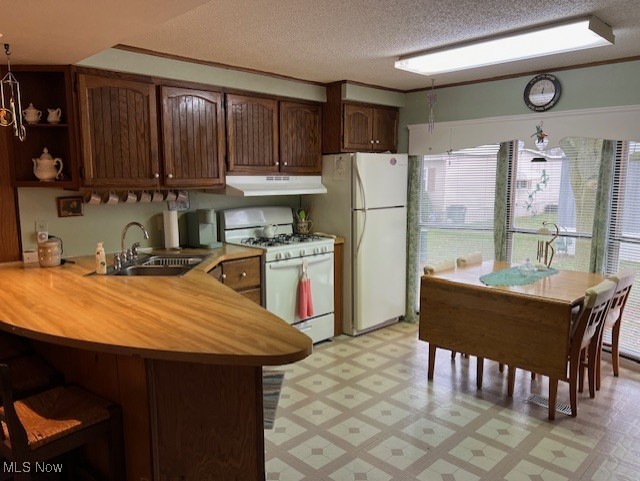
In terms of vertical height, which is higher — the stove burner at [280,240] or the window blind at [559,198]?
the window blind at [559,198]

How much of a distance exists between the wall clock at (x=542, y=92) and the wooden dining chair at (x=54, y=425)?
3.88 meters

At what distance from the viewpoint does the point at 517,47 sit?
308 cm

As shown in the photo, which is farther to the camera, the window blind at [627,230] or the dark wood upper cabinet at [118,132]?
the window blind at [627,230]

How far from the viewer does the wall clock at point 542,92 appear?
3.95m

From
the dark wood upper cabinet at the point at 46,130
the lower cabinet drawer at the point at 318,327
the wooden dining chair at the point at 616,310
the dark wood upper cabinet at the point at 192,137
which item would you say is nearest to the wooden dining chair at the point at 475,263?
the wooden dining chair at the point at 616,310

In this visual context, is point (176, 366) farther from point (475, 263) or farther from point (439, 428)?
point (475, 263)

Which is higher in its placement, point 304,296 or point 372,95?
point 372,95

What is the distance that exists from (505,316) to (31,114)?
3.33m

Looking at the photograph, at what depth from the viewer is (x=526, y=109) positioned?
13.6 feet

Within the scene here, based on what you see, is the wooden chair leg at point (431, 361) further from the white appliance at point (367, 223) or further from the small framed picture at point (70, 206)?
the small framed picture at point (70, 206)

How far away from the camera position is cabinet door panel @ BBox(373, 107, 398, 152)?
4.82 m

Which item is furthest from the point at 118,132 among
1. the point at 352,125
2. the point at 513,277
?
the point at 513,277

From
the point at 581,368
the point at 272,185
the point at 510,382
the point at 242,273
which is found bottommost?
the point at 510,382

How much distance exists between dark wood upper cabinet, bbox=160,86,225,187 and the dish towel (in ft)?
3.46
